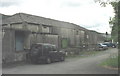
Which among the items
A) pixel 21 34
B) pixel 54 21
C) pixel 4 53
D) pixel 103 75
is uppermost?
pixel 54 21

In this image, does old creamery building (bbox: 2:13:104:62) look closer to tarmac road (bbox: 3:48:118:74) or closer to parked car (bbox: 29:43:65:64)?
parked car (bbox: 29:43:65:64)

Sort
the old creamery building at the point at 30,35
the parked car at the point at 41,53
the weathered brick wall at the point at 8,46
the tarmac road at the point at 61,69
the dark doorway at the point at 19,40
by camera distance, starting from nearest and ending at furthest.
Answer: the tarmac road at the point at 61,69 < the weathered brick wall at the point at 8,46 < the old creamery building at the point at 30,35 < the parked car at the point at 41,53 < the dark doorway at the point at 19,40

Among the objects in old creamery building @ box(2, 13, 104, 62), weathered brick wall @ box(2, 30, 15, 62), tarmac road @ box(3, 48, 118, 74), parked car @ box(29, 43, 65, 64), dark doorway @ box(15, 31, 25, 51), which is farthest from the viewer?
dark doorway @ box(15, 31, 25, 51)

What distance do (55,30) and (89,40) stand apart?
45.2 ft

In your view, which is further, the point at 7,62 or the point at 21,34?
the point at 21,34

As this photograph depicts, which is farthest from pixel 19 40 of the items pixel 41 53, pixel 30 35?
pixel 41 53

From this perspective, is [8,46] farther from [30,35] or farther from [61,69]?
[61,69]

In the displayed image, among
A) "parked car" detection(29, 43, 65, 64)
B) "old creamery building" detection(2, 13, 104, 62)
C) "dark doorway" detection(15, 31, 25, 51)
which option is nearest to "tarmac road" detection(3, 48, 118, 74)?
"parked car" detection(29, 43, 65, 64)

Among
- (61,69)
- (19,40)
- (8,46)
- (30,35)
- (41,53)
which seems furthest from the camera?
(30,35)

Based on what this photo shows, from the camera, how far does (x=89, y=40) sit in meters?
39.5

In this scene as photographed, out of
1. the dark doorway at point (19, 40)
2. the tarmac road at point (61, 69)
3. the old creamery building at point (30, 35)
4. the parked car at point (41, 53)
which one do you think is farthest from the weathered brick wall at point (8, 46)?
the parked car at point (41, 53)

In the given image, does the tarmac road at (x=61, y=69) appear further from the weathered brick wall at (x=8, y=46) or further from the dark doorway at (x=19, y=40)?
the dark doorway at (x=19, y=40)

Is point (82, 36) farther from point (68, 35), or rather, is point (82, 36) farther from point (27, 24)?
point (27, 24)

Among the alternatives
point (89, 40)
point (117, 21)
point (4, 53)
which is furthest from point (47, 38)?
point (89, 40)
